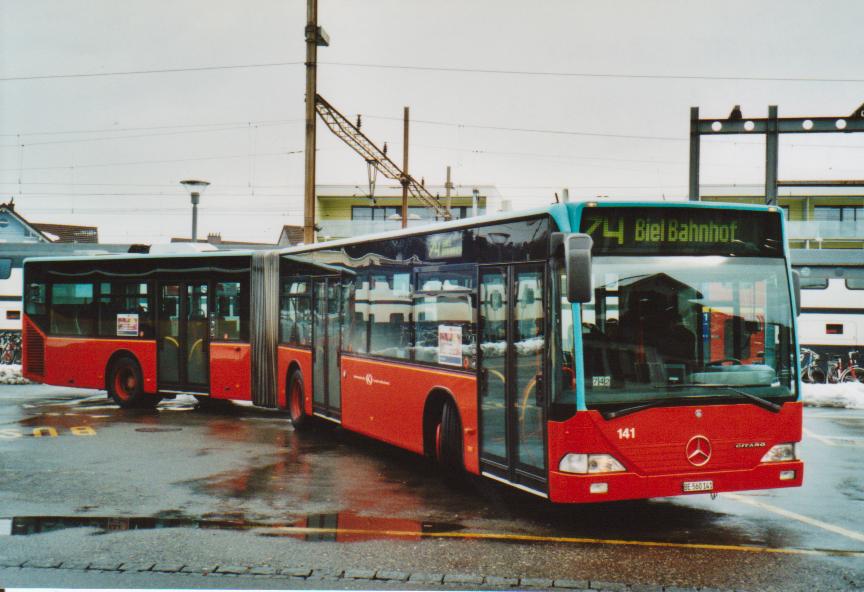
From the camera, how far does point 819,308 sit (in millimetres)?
26219

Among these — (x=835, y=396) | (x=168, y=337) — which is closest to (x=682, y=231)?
(x=168, y=337)

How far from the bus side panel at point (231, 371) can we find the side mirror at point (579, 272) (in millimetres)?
10472

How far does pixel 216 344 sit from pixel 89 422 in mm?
2616

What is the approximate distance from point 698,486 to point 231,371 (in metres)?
10.9

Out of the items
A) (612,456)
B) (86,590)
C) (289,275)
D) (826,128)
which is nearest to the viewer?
(86,590)

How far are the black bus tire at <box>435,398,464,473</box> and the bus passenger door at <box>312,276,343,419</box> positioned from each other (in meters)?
3.29

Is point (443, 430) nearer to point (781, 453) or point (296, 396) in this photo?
point (781, 453)

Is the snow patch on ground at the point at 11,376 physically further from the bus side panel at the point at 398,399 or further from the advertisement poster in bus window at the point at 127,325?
the bus side panel at the point at 398,399

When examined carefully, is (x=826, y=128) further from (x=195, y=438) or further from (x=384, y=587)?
(x=384, y=587)

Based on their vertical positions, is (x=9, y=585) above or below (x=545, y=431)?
below

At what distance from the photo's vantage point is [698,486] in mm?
7977

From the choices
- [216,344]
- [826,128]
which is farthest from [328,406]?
[826,128]

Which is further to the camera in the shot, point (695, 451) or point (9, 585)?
point (695, 451)

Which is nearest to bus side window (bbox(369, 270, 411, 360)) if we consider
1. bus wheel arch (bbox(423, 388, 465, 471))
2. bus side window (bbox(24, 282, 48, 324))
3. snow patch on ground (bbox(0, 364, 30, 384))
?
bus wheel arch (bbox(423, 388, 465, 471))
